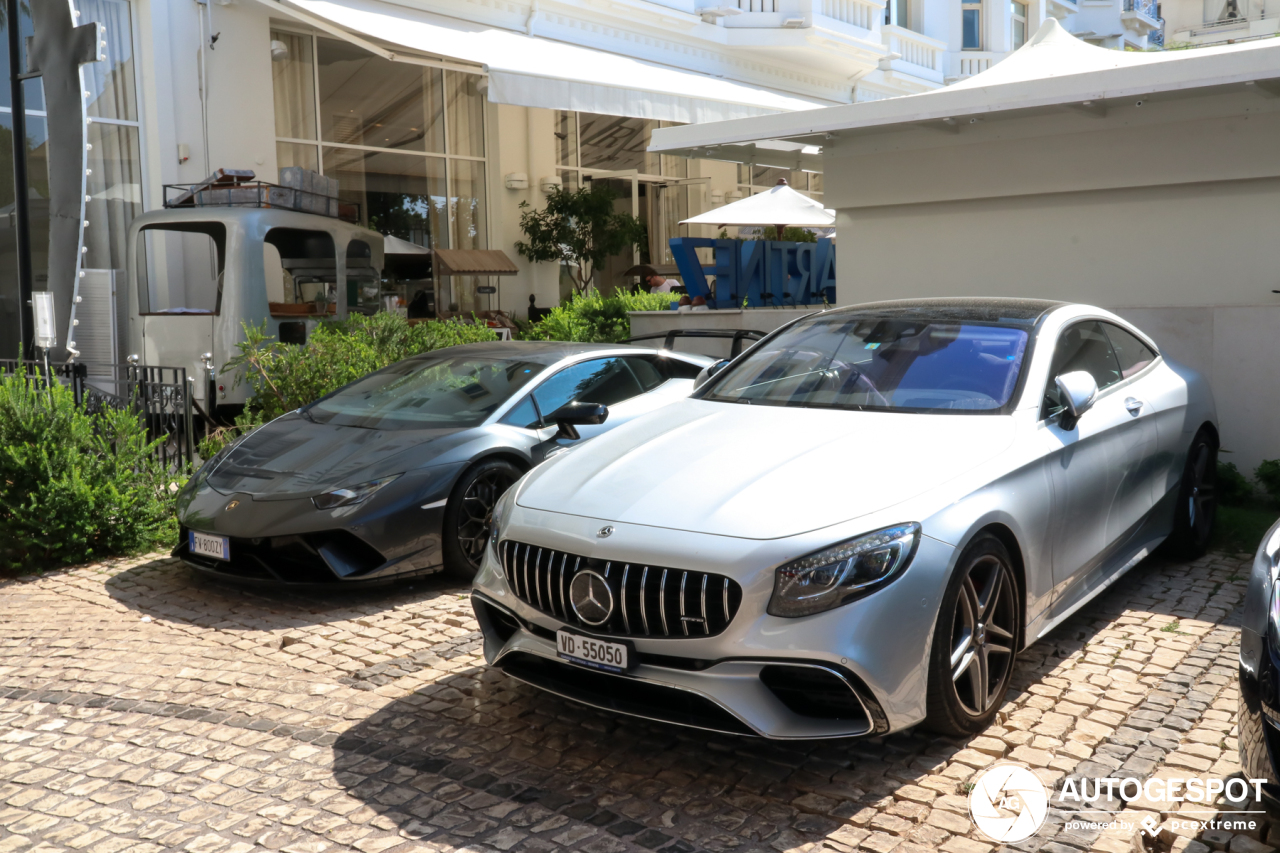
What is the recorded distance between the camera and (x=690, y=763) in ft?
12.6

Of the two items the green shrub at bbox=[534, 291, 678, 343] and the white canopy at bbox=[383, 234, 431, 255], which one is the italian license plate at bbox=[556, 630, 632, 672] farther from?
the white canopy at bbox=[383, 234, 431, 255]

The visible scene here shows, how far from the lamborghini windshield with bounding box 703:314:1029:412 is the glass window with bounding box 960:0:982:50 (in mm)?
25031

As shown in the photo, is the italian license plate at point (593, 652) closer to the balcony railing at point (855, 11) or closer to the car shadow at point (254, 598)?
the car shadow at point (254, 598)

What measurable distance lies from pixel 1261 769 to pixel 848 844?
3.76 feet

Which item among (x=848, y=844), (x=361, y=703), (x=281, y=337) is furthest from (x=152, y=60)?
(x=848, y=844)

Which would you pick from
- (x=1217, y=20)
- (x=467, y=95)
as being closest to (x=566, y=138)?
(x=467, y=95)

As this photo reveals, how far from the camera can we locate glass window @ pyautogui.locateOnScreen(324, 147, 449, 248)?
15.5m

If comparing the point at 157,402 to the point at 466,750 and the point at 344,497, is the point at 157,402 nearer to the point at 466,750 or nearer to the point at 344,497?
the point at 344,497

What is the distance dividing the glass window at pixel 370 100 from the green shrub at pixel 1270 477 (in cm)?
1233

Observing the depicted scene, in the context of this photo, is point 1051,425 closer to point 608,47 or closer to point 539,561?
point 539,561

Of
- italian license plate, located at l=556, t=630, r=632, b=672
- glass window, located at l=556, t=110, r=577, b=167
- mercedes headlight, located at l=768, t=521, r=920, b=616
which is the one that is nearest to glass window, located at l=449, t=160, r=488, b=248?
glass window, located at l=556, t=110, r=577, b=167

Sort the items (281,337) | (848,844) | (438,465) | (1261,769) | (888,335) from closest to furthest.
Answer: (1261,769) → (848,844) → (888,335) → (438,465) → (281,337)

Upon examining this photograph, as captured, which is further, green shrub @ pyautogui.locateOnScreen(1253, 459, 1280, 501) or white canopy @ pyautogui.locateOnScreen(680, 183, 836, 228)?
white canopy @ pyautogui.locateOnScreen(680, 183, 836, 228)

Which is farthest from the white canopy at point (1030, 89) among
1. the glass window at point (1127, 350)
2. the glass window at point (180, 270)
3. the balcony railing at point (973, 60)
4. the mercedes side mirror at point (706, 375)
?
the balcony railing at point (973, 60)
